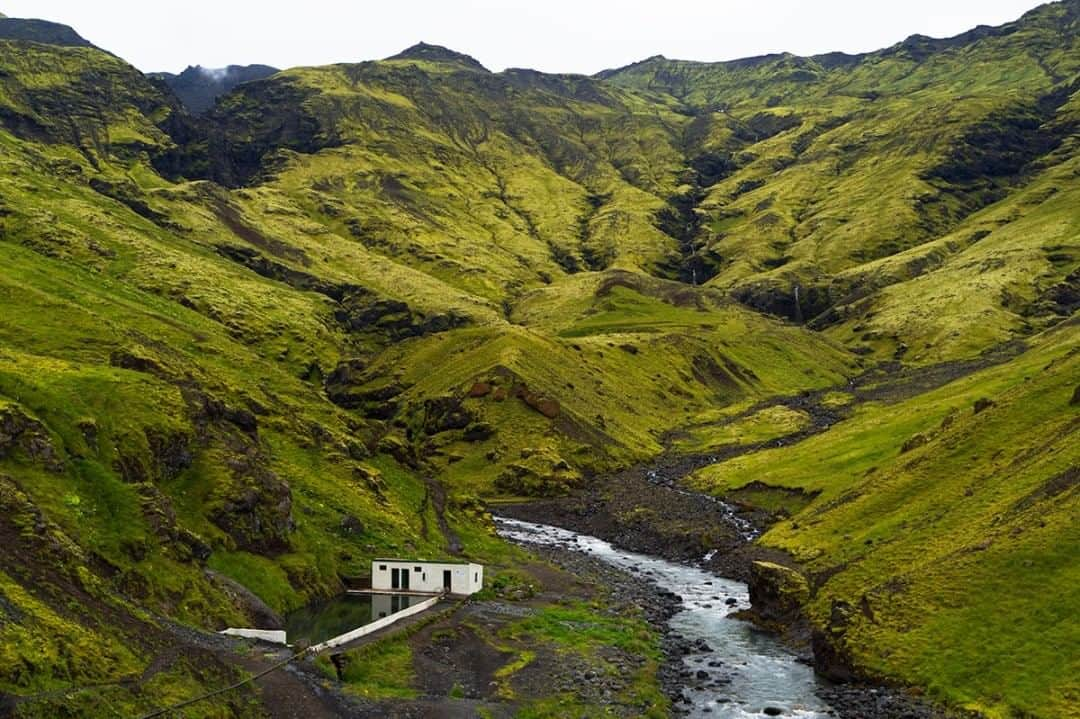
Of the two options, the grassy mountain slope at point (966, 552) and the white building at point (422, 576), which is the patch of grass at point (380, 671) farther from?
the grassy mountain slope at point (966, 552)

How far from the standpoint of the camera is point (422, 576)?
289ft

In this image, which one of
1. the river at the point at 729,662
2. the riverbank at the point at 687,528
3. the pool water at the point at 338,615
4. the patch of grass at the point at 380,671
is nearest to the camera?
the patch of grass at the point at 380,671

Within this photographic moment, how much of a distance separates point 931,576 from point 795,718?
20220 millimetres

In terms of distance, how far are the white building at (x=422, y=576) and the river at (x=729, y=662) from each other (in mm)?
20595

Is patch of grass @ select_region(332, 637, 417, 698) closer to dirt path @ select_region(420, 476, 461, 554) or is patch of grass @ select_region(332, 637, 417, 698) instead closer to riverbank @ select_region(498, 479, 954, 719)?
riverbank @ select_region(498, 479, 954, 719)

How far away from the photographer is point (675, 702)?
6312cm

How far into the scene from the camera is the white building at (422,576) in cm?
8725

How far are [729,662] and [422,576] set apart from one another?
30.8 meters

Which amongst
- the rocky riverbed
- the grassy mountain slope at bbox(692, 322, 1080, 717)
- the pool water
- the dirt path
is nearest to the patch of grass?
the pool water

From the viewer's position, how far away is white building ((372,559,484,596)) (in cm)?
8725

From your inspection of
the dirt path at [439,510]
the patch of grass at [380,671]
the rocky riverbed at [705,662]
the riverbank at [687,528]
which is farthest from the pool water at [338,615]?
the riverbank at [687,528]

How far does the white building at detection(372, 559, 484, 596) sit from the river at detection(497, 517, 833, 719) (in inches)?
811

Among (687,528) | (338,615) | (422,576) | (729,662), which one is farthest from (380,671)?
(687,528)

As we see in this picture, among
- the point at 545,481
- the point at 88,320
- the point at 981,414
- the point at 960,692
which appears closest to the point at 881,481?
the point at 981,414
